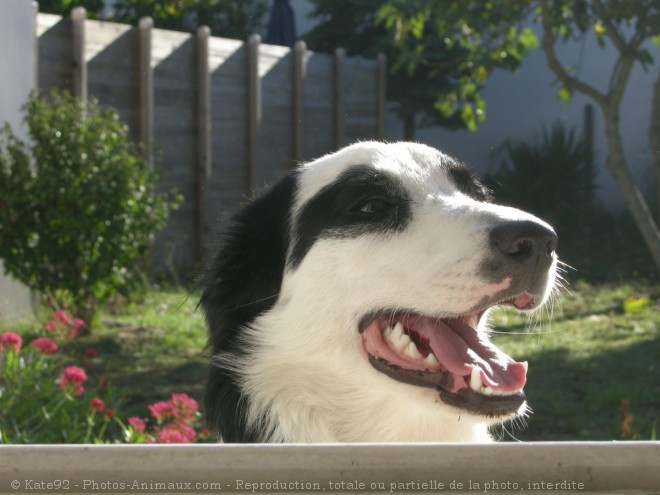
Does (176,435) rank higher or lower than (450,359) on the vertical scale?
lower

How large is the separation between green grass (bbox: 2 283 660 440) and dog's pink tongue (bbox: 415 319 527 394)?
1.66 metres

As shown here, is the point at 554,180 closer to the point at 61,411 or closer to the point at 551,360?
the point at 551,360

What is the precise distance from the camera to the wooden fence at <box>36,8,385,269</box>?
7.41 m

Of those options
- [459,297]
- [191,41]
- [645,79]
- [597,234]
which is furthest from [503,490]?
[645,79]

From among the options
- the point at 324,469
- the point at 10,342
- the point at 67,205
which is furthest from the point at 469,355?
the point at 67,205

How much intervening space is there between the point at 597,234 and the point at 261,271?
7.63 m

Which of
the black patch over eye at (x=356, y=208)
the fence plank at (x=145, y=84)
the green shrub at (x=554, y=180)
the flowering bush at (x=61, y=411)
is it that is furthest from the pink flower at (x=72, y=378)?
the green shrub at (x=554, y=180)

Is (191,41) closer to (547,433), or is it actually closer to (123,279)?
(123,279)

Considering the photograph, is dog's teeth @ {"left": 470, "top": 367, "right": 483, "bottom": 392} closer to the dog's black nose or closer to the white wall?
the dog's black nose

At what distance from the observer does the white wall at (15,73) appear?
5.84 m

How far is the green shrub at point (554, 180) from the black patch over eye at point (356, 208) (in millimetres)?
7413

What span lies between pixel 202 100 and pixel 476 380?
243 inches

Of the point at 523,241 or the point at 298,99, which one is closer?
the point at 523,241

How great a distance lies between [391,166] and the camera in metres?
2.53
